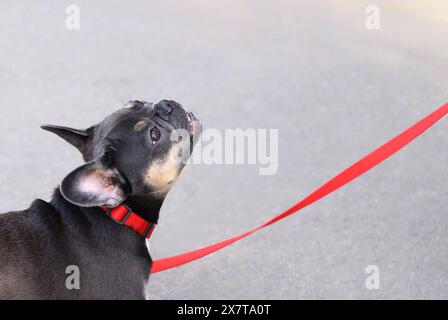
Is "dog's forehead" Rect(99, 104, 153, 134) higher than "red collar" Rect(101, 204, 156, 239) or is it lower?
higher

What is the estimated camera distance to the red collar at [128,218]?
11.6 ft

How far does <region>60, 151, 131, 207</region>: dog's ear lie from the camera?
3.20 metres

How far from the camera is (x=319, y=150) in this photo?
6629 mm

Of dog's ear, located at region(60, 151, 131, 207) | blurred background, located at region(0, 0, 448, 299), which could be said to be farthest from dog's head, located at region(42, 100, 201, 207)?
blurred background, located at region(0, 0, 448, 299)

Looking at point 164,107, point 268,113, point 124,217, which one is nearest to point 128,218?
point 124,217

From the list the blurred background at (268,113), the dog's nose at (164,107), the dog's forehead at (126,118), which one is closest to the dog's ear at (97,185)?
the dog's forehead at (126,118)

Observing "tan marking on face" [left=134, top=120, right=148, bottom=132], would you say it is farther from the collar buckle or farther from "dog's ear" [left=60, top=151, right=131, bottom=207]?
the collar buckle

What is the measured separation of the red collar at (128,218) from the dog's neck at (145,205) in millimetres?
50

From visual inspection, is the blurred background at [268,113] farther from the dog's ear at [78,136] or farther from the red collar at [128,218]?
the dog's ear at [78,136]

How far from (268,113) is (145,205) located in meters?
3.80

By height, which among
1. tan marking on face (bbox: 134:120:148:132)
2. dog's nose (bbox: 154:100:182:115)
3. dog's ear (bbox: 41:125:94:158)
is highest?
dog's nose (bbox: 154:100:182:115)

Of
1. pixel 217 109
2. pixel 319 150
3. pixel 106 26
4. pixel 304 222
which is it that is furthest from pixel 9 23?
pixel 304 222

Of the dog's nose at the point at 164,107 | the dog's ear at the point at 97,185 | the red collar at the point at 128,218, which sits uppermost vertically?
the dog's nose at the point at 164,107
